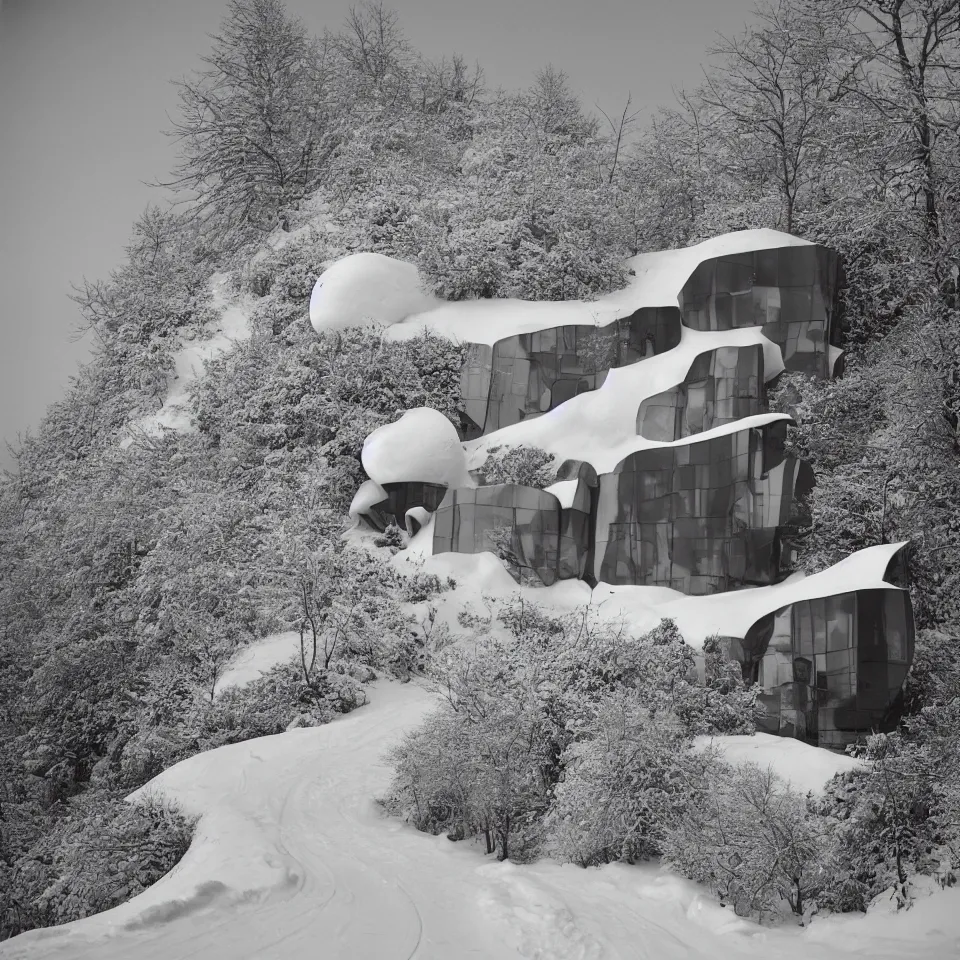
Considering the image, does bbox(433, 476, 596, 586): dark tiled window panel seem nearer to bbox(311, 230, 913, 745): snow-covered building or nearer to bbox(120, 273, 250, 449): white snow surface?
bbox(311, 230, 913, 745): snow-covered building

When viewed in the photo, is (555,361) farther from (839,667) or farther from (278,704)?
(278,704)

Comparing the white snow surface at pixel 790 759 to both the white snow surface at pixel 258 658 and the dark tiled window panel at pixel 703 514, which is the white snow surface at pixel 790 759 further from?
the white snow surface at pixel 258 658

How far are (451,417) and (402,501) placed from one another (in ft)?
7.37

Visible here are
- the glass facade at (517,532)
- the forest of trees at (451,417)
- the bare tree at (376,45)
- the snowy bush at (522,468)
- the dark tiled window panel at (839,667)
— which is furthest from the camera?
the bare tree at (376,45)

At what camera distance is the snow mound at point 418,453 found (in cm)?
1647

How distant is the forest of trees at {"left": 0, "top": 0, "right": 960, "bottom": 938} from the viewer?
774 centimetres

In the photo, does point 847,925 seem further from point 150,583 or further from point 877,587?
point 150,583

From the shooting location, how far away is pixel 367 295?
19172 millimetres

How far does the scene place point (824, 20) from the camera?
38.8 feet

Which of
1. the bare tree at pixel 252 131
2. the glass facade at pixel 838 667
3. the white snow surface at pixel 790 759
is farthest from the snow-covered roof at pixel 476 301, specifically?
the white snow surface at pixel 790 759

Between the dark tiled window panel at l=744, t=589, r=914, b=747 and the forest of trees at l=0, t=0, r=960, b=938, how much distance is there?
2.04ft

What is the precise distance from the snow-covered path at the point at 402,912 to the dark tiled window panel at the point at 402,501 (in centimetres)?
847

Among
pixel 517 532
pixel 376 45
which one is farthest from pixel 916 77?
pixel 376 45

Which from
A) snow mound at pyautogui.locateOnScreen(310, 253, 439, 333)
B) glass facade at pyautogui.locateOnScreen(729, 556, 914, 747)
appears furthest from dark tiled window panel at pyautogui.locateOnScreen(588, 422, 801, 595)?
snow mound at pyautogui.locateOnScreen(310, 253, 439, 333)
